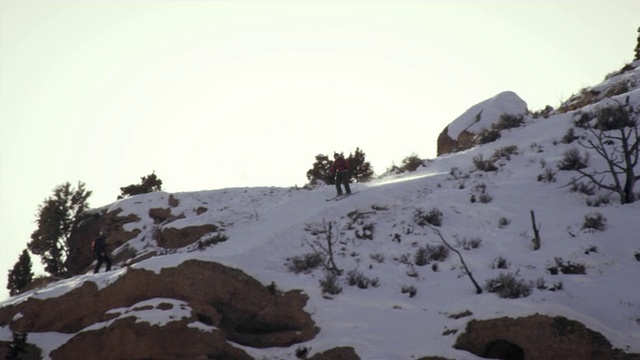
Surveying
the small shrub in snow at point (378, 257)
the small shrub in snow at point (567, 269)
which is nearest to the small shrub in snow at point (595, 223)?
the small shrub in snow at point (567, 269)

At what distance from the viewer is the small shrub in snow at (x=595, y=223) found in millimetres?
17719

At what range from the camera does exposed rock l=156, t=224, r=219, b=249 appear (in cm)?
2512

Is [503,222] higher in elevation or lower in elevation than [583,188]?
lower

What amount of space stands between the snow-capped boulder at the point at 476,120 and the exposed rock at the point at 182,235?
55.6 ft

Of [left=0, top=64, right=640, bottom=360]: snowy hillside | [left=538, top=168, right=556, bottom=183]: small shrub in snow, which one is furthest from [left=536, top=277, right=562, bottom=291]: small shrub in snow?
[left=538, top=168, right=556, bottom=183]: small shrub in snow

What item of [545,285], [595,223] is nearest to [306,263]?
[545,285]

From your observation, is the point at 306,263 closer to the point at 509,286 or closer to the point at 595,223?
the point at 509,286

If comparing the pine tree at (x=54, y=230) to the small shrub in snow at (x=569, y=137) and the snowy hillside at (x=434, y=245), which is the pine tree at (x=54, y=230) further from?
the small shrub in snow at (x=569, y=137)

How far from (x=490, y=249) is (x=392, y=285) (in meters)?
3.60

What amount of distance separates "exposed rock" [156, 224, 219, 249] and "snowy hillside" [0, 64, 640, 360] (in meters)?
0.47

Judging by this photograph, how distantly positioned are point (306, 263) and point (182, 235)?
8579mm

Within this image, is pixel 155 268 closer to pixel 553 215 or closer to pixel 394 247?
pixel 394 247

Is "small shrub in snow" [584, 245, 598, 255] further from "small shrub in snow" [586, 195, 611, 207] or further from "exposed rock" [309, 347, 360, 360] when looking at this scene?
"exposed rock" [309, 347, 360, 360]

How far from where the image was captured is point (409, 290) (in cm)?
1673
